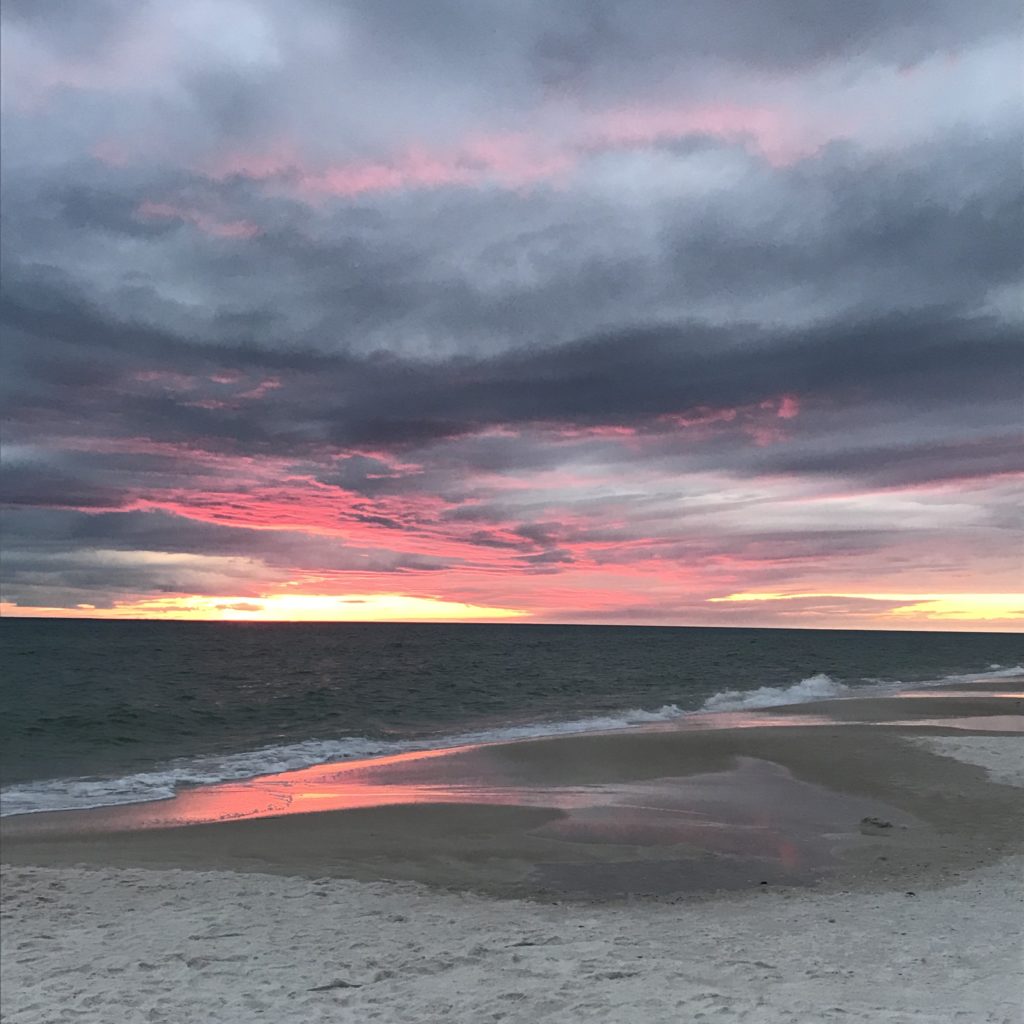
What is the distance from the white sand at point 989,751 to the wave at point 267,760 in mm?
11579

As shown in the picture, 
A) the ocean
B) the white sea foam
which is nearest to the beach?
the ocean

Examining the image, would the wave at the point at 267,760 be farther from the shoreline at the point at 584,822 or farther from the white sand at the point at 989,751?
the white sand at the point at 989,751

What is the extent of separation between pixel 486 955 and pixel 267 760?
17.9 meters

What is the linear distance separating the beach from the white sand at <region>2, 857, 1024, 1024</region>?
0.13 feet

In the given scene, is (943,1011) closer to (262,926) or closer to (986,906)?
(986,906)

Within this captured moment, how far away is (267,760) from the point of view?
1030 inches

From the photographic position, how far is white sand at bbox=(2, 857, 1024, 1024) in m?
8.46

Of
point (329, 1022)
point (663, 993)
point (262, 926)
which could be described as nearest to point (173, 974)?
point (262, 926)

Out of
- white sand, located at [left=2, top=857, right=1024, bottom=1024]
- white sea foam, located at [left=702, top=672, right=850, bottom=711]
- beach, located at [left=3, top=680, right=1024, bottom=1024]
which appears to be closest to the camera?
white sand, located at [left=2, top=857, right=1024, bottom=1024]

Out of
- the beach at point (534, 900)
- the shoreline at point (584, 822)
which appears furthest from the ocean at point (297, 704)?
the beach at point (534, 900)

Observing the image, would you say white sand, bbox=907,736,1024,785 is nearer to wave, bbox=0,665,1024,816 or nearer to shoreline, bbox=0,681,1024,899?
shoreline, bbox=0,681,1024,899

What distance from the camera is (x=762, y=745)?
29.0m

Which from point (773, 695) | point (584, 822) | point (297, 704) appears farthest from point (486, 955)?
point (773, 695)

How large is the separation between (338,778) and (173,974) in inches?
539
